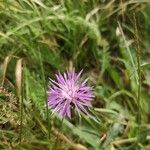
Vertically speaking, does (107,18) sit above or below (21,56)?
above

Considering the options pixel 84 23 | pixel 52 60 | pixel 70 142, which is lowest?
pixel 70 142

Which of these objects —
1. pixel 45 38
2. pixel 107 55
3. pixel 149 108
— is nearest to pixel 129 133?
pixel 149 108

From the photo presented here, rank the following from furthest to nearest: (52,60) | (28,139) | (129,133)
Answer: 1. (52,60)
2. (129,133)
3. (28,139)

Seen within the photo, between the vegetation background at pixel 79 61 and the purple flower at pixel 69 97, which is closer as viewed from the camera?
the purple flower at pixel 69 97

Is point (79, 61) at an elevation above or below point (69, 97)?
above

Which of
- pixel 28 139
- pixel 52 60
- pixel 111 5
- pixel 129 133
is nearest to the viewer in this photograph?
pixel 28 139

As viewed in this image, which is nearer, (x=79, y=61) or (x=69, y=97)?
(x=69, y=97)

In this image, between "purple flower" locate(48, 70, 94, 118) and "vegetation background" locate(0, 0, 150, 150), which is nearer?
"purple flower" locate(48, 70, 94, 118)

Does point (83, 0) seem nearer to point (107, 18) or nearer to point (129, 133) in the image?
point (107, 18)
